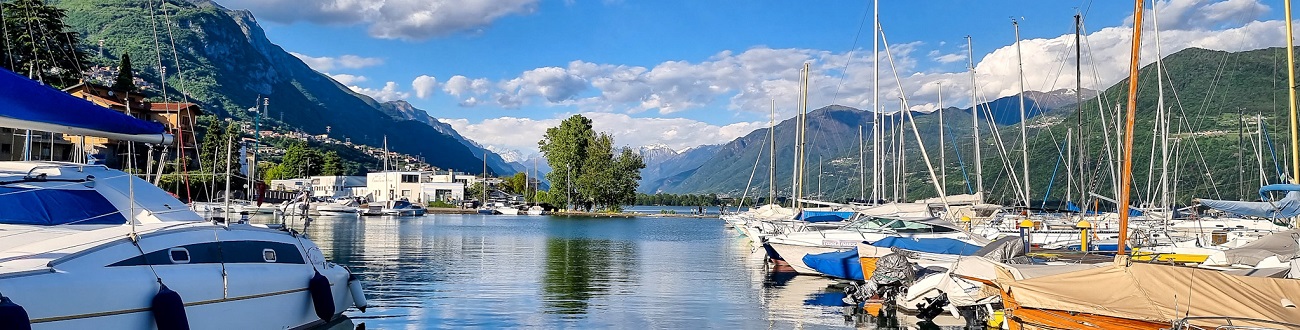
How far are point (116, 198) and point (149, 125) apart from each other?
1.32 m

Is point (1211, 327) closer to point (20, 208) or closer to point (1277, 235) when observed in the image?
point (1277, 235)

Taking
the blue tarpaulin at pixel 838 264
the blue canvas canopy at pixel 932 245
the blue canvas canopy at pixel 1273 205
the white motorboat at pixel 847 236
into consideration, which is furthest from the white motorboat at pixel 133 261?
the blue canvas canopy at pixel 1273 205

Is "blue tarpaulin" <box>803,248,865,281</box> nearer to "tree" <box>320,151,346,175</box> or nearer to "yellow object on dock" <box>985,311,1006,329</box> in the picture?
"yellow object on dock" <box>985,311,1006,329</box>

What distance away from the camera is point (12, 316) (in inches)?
356

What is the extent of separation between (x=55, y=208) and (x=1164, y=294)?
16.1 meters

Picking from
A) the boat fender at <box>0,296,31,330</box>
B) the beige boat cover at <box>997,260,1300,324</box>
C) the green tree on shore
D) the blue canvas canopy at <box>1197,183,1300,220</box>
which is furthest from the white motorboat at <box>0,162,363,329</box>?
the green tree on shore

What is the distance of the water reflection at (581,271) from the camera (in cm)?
2509

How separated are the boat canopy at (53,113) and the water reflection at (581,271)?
11.3 meters

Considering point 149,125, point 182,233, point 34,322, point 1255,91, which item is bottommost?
point 34,322

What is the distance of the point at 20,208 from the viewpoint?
510 inches

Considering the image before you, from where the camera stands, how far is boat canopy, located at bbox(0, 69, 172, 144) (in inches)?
470

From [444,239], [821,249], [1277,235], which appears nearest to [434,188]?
[444,239]

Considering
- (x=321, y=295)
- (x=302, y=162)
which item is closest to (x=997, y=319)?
(x=321, y=295)

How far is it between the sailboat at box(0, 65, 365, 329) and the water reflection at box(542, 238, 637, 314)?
28.4ft
